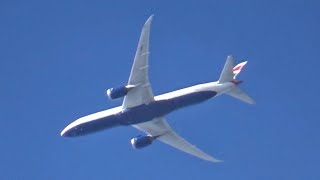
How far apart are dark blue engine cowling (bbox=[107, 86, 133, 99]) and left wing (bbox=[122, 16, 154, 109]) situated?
537mm

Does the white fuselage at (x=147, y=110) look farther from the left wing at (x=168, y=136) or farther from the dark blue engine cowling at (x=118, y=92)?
the left wing at (x=168, y=136)

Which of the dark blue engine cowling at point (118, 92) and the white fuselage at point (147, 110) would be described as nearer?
the white fuselage at point (147, 110)

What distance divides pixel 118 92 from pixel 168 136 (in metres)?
12.0

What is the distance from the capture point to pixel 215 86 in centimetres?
12775

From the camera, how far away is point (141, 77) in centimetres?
12688

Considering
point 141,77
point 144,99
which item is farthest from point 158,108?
point 141,77

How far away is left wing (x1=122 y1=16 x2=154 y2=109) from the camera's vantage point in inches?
4825

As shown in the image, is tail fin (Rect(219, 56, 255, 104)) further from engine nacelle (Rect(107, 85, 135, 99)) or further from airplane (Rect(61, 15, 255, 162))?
engine nacelle (Rect(107, 85, 135, 99))

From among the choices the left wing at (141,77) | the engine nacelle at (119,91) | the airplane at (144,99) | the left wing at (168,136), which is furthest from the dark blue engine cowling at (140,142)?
the engine nacelle at (119,91)

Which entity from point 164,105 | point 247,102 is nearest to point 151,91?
point 164,105

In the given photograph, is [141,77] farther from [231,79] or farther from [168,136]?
[168,136]

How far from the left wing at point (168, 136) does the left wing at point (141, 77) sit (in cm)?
607

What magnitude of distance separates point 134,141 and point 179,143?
587cm

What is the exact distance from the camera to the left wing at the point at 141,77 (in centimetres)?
12256
